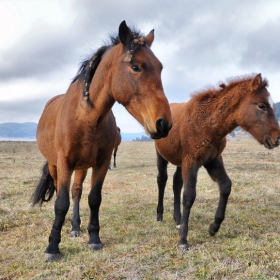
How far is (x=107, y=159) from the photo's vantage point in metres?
4.28

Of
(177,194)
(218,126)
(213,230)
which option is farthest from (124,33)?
(177,194)

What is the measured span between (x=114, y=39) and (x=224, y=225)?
3791 mm

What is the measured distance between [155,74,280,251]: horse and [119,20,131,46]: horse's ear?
184cm

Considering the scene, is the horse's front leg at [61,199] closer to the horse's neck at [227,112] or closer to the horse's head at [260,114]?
the horse's neck at [227,112]

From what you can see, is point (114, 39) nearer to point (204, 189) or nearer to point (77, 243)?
point (77, 243)

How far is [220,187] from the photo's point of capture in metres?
4.64

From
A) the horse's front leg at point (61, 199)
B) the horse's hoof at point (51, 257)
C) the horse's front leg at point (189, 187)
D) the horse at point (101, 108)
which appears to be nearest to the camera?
the horse at point (101, 108)

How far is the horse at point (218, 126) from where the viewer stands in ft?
13.9

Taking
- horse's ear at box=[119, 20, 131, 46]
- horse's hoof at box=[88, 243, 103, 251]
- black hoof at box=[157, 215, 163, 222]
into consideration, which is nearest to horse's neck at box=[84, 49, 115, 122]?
horse's ear at box=[119, 20, 131, 46]

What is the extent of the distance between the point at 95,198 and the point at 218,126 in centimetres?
226

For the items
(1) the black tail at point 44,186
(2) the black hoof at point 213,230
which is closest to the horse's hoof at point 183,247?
(2) the black hoof at point 213,230

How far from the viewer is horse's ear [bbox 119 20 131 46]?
3158mm

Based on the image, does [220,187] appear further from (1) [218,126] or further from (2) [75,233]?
(2) [75,233]

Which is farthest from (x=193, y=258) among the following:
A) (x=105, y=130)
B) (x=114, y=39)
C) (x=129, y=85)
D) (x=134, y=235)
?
(x=114, y=39)
